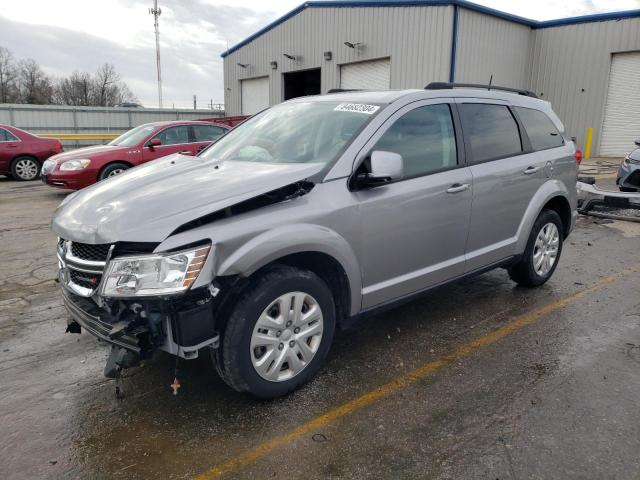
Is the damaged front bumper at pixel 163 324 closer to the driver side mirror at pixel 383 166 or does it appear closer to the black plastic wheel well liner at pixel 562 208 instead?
the driver side mirror at pixel 383 166

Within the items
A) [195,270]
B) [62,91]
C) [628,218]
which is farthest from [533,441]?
[62,91]

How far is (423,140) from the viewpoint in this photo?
3.71 metres

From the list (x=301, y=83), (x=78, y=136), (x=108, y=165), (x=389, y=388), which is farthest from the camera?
(x=301, y=83)

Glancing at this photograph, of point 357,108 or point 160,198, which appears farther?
point 357,108

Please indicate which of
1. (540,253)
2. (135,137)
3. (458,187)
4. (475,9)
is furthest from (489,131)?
(475,9)

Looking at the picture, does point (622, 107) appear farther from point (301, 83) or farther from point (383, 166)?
point (383, 166)

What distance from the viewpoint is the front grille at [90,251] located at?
2.71 metres

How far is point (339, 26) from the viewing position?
2050 centimetres

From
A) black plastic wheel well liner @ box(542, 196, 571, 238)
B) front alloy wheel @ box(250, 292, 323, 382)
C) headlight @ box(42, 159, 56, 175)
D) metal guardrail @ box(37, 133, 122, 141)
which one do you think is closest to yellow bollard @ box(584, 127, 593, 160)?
black plastic wheel well liner @ box(542, 196, 571, 238)

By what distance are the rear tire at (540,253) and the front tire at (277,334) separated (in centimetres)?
245

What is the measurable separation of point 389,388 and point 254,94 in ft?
81.0

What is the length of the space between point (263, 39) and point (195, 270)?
2401 cm

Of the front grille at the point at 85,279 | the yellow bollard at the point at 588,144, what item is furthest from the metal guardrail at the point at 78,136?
the front grille at the point at 85,279

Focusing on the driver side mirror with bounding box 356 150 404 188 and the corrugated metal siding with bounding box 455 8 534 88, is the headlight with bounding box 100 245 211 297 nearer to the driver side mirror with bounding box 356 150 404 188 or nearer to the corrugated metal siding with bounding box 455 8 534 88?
the driver side mirror with bounding box 356 150 404 188
